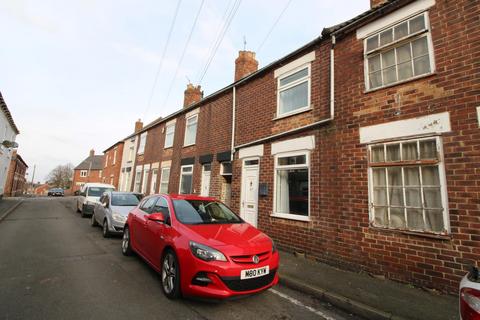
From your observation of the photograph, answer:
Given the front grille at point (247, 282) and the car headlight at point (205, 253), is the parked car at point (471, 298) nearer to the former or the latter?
the front grille at point (247, 282)

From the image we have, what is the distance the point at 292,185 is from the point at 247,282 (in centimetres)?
420

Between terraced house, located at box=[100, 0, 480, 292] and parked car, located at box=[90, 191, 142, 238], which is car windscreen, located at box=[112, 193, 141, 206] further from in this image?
terraced house, located at box=[100, 0, 480, 292]

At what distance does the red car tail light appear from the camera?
180cm

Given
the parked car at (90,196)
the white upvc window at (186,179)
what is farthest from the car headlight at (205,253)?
the parked car at (90,196)

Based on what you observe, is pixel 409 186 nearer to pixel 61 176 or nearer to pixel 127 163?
pixel 127 163

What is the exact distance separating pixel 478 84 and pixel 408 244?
10.3ft

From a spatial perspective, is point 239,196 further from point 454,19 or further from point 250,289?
point 454,19

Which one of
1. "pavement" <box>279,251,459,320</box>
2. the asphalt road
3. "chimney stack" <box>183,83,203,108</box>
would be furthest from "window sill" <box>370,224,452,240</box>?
"chimney stack" <box>183,83,203,108</box>

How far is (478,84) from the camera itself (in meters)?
4.39

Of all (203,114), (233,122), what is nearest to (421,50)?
(233,122)

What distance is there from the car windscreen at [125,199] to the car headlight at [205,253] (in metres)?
6.19

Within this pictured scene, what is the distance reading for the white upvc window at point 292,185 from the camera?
6848mm

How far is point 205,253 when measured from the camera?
3477 millimetres

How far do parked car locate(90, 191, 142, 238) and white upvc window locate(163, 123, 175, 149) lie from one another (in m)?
5.80
